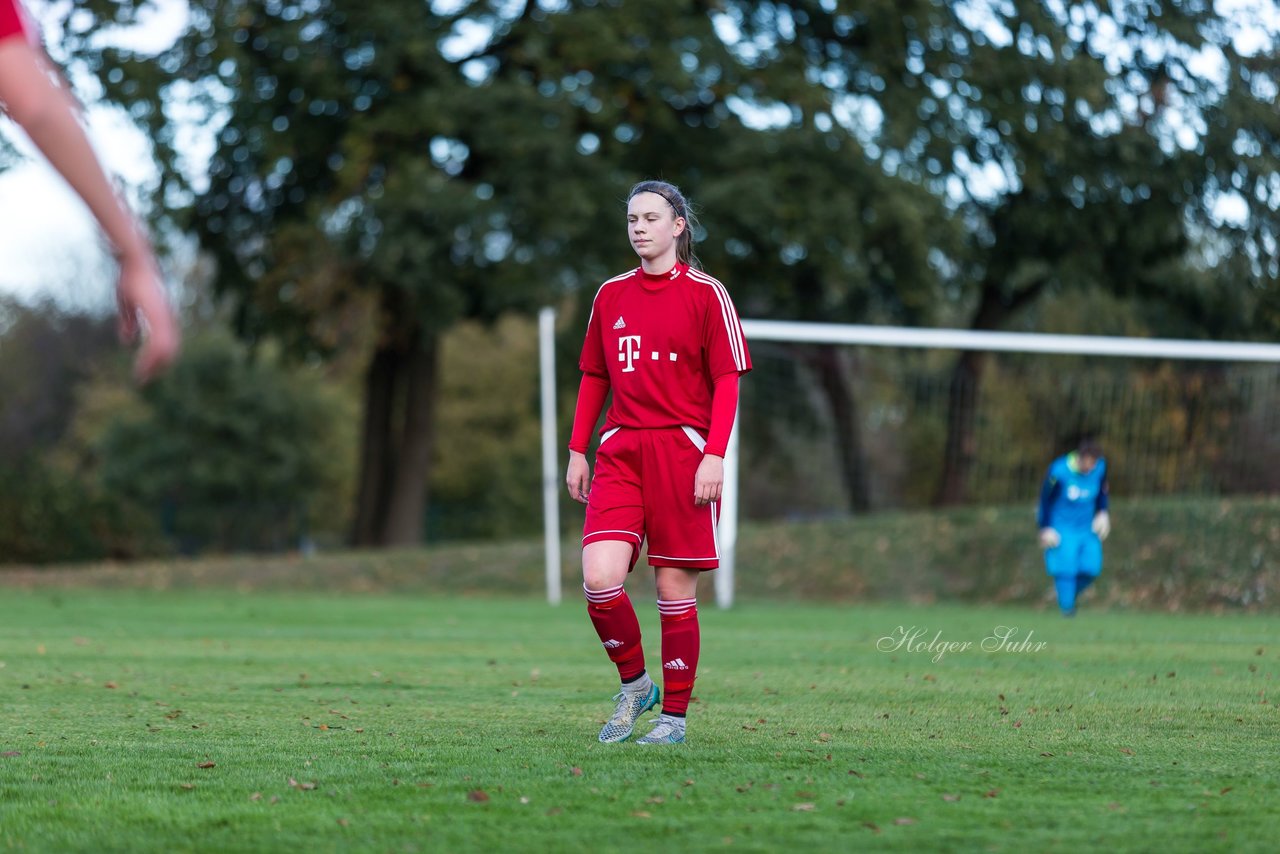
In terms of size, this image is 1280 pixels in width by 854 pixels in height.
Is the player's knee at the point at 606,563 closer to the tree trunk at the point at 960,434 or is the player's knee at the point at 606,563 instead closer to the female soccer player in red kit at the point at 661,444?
the female soccer player in red kit at the point at 661,444

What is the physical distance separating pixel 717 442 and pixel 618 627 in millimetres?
829

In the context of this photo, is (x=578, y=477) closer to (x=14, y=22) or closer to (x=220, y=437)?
(x=14, y=22)

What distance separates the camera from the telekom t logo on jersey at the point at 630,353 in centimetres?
625

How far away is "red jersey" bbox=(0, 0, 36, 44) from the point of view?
2.54 metres

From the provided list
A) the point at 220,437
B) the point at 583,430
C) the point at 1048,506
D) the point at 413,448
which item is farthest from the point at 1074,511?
the point at 220,437

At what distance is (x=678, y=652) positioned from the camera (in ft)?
20.6

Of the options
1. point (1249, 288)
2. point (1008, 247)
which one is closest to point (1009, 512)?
point (1249, 288)

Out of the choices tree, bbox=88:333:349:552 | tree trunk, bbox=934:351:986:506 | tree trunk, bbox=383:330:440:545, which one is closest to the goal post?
tree trunk, bbox=934:351:986:506

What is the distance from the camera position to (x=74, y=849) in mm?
4113

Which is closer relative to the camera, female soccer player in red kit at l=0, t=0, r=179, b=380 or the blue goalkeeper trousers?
female soccer player in red kit at l=0, t=0, r=179, b=380

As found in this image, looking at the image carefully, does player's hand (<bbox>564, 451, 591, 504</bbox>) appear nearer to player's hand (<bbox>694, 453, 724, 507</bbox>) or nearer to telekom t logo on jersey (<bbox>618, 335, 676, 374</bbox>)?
telekom t logo on jersey (<bbox>618, 335, 676, 374</bbox>)

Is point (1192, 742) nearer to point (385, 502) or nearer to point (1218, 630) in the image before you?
point (1218, 630)

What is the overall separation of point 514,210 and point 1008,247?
923 cm

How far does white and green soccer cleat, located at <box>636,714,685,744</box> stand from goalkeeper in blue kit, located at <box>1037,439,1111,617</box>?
10588 mm
